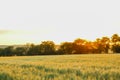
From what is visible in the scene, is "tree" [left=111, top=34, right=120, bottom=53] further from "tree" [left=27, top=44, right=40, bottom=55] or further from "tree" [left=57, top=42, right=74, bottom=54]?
"tree" [left=27, top=44, right=40, bottom=55]

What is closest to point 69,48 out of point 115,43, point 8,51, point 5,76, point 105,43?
point 105,43

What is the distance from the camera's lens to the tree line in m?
76.0

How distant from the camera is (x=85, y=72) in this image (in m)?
12.0

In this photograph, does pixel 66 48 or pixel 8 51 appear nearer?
pixel 8 51

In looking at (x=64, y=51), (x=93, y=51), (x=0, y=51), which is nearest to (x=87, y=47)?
(x=93, y=51)

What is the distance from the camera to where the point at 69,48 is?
79188 mm

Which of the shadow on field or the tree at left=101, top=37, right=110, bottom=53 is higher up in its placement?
the tree at left=101, top=37, right=110, bottom=53

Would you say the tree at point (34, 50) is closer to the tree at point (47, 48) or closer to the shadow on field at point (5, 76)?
the tree at point (47, 48)

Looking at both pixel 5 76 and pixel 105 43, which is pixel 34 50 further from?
pixel 5 76

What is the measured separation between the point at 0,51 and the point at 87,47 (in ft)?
75.4

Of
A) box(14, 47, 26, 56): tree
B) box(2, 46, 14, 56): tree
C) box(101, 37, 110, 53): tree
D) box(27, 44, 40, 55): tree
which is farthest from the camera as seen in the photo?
box(101, 37, 110, 53): tree

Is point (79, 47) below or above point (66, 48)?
above

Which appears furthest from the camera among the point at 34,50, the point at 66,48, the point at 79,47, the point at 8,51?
the point at 79,47

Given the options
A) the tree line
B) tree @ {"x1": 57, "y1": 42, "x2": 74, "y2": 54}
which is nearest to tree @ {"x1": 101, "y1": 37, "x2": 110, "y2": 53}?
the tree line
